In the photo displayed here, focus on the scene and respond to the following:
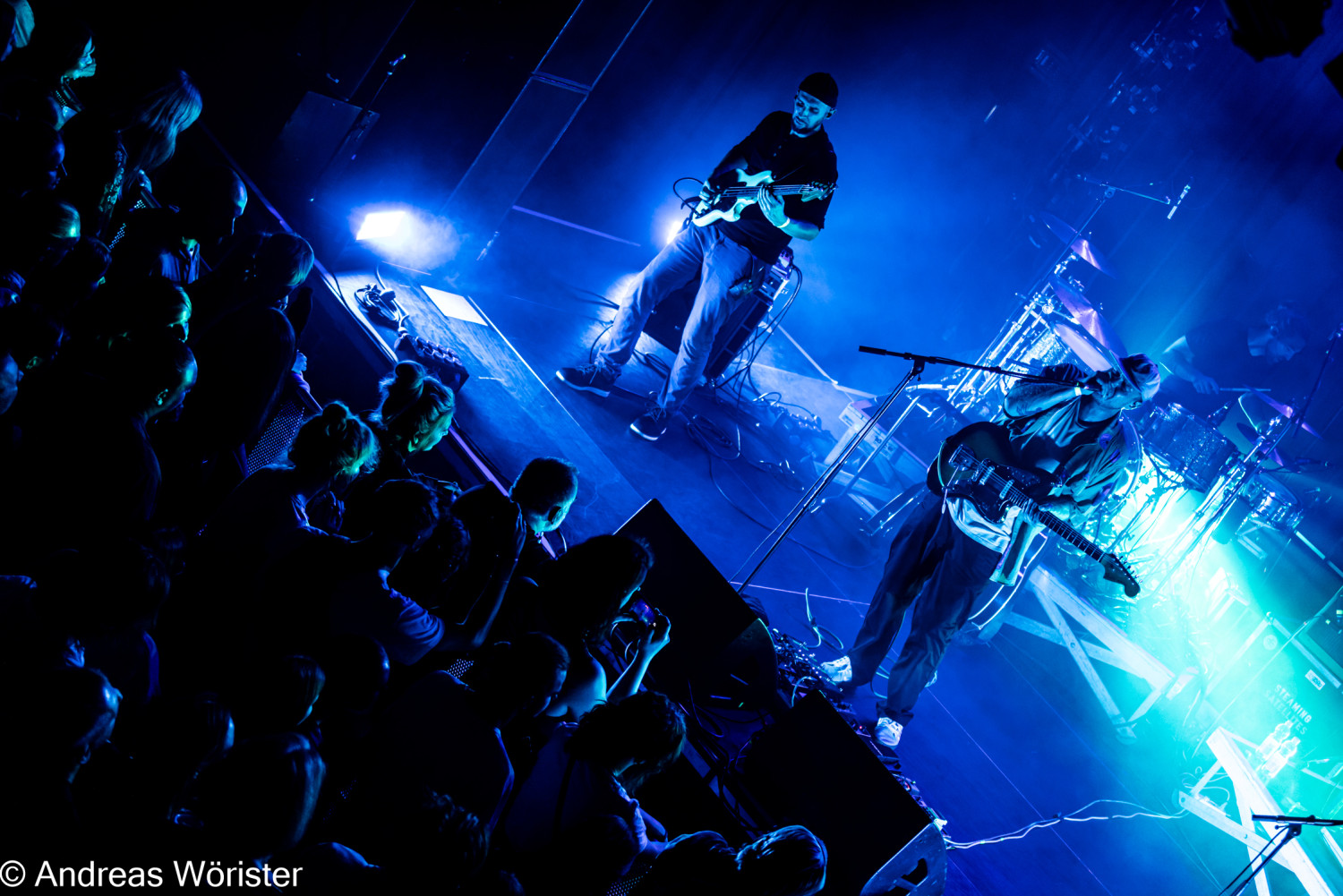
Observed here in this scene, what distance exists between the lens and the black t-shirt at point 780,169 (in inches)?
212

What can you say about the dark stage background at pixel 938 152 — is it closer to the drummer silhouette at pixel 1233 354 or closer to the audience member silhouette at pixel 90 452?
the drummer silhouette at pixel 1233 354

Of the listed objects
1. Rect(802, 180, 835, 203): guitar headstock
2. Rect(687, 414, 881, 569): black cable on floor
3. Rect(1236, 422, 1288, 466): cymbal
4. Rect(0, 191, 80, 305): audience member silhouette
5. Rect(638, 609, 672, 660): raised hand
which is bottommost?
Rect(687, 414, 881, 569): black cable on floor

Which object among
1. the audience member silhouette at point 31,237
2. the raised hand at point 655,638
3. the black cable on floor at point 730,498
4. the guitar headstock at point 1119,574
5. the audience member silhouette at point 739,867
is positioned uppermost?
the guitar headstock at point 1119,574

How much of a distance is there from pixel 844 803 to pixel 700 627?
865mm

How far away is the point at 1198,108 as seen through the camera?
1208 cm

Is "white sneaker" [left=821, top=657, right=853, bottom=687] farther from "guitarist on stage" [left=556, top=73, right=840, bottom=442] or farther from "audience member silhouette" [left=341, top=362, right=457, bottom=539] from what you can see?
"audience member silhouette" [left=341, top=362, right=457, bottom=539]

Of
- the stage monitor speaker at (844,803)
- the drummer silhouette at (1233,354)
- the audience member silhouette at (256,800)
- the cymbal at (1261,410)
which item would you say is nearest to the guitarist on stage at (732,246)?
the stage monitor speaker at (844,803)

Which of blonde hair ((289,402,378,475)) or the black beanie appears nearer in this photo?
blonde hair ((289,402,378,475))

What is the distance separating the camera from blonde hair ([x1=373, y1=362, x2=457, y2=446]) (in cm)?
320

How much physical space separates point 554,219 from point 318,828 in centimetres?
725

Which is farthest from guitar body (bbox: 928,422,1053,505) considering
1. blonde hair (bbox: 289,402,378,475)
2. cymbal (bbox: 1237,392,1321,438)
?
cymbal (bbox: 1237,392,1321,438)

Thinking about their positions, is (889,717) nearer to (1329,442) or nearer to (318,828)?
(318,828)

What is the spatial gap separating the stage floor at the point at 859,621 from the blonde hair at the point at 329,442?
5.58ft

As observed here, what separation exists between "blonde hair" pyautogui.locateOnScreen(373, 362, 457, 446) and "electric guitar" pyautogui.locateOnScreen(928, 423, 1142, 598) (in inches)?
106
